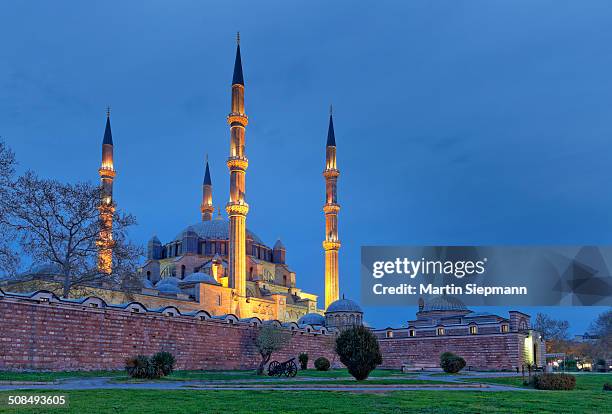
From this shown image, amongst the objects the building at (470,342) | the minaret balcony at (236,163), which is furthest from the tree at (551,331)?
the minaret balcony at (236,163)

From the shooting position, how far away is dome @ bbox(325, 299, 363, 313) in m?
43.6

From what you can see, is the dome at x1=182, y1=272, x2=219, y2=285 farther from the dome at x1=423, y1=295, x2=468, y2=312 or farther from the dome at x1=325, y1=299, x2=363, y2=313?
the dome at x1=423, y1=295, x2=468, y2=312

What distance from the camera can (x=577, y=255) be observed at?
36.7 metres

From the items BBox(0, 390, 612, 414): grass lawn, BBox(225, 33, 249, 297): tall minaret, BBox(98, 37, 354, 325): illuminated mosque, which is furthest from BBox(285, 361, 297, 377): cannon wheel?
BBox(225, 33, 249, 297): tall minaret

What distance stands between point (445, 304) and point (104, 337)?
3043 cm

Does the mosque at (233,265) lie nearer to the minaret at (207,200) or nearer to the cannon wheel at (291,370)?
the minaret at (207,200)

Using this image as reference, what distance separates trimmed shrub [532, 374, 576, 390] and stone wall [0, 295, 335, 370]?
15.1 m

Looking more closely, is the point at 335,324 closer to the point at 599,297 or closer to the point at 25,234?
the point at 599,297

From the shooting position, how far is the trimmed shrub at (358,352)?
1827cm

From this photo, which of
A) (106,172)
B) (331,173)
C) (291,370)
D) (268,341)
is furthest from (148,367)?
(331,173)

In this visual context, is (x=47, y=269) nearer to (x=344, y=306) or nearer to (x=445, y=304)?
(x=344, y=306)

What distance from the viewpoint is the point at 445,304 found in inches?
1854

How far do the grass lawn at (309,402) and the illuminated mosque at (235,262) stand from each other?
60.6 feet

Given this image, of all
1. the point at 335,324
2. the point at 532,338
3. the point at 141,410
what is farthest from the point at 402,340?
the point at 141,410
